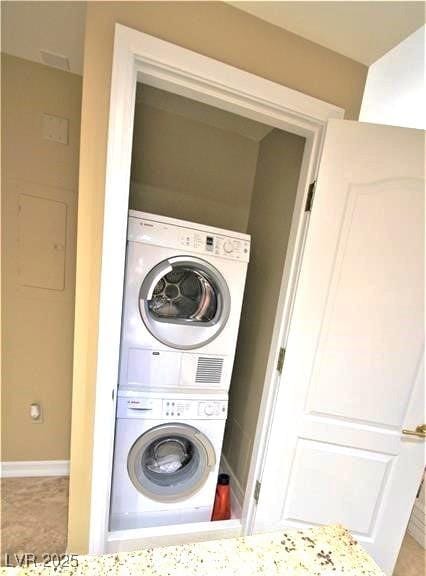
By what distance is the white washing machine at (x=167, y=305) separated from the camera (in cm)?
121

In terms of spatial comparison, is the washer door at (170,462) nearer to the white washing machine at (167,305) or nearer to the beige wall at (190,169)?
the white washing machine at (167,305)

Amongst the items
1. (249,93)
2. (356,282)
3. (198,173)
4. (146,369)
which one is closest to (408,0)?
(249,93)

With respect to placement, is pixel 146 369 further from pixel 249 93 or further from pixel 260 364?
pixel 249 93

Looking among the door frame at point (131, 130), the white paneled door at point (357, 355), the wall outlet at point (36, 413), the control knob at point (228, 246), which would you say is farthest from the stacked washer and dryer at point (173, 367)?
the wall outlet at point (36, 413)

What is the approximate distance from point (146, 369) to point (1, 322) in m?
0.99

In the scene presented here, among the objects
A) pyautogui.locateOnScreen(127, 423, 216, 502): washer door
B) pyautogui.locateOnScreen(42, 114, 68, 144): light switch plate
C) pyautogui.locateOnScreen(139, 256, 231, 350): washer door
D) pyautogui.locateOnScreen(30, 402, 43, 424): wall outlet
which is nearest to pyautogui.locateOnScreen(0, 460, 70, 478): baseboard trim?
pyautogui.locateOnScreen(30, 402, 43, 424): wall outlet

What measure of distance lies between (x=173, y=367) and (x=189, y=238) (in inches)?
A: 26.6

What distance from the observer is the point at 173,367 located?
1.32 meters

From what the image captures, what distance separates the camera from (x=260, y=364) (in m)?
1.57

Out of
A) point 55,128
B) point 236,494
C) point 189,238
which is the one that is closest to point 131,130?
point 189,238

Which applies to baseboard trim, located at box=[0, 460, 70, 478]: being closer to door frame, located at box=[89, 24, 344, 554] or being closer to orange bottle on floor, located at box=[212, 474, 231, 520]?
door frame, located at box=[89, 24, 344, 554]

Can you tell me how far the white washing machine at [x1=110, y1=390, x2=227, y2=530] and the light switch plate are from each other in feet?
4.88

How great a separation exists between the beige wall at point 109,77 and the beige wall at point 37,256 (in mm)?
700

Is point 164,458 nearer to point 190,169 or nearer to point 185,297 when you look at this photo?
point 185,297
